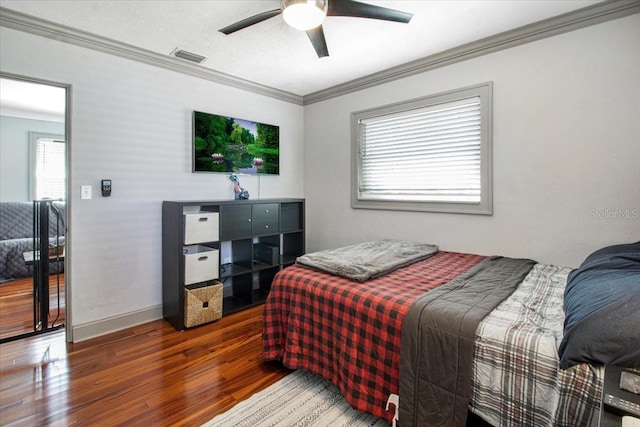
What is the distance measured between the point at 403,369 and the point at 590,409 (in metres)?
0.67

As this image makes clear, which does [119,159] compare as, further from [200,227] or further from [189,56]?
[189,56]

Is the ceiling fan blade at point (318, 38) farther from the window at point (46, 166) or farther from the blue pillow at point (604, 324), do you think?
the window at point (46, 166)

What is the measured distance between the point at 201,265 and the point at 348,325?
68.9 inches

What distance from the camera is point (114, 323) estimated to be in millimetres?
2807

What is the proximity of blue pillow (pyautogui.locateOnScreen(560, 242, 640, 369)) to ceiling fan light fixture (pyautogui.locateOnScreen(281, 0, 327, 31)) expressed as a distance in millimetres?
2007

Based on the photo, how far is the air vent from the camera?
2.89 metres

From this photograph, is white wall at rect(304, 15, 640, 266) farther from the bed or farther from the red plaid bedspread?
the red plaid bedspread

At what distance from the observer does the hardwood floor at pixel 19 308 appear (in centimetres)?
280

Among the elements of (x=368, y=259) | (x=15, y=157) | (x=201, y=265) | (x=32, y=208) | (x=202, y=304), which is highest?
(x=15, y=157)

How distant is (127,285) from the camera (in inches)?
114

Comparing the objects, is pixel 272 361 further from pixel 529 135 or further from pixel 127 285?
pixel 529 135

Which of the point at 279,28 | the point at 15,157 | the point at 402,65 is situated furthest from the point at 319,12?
the point at 15,157

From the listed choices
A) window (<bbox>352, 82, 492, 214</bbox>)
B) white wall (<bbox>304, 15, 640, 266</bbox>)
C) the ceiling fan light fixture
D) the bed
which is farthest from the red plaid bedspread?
the ceiling fan light fixture

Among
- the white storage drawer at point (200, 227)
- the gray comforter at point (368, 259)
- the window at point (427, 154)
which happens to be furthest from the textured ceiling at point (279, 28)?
the gray comforter at point (368, 259)
